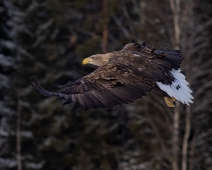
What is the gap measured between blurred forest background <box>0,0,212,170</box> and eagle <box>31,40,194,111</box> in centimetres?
705

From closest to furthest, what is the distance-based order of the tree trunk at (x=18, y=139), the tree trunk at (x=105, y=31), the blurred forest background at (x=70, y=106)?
the blurred forest background at (x=70, y=106)
the tree trunk at (x=18, y=139)
the tree trunk at (x=105, y=31)

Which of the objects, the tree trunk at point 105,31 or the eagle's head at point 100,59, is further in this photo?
the tree trunk at point 105,31

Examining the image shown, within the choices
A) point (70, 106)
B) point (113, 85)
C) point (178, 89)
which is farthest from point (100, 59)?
point (70, 106)

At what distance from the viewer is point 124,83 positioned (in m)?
7.06

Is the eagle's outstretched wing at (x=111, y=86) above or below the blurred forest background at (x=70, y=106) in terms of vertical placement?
below

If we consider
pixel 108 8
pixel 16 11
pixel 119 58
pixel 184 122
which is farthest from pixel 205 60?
pixel 119 58

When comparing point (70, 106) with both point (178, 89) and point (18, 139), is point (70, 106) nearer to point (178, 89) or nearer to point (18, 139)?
point (18, 139)

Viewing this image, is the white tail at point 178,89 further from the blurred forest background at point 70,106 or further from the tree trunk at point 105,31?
the tree trunk at point 105,31

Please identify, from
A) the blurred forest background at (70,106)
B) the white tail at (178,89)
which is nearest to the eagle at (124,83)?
the white tail at (178,89)

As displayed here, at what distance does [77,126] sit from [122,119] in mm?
1688

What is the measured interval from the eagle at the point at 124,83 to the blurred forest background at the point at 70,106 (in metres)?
7.05

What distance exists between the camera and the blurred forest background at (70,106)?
15.2 meters

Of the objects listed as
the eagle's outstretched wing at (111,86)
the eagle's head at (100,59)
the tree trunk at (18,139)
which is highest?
the tree trunk at (18,139)

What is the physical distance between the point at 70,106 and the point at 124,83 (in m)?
11.1
